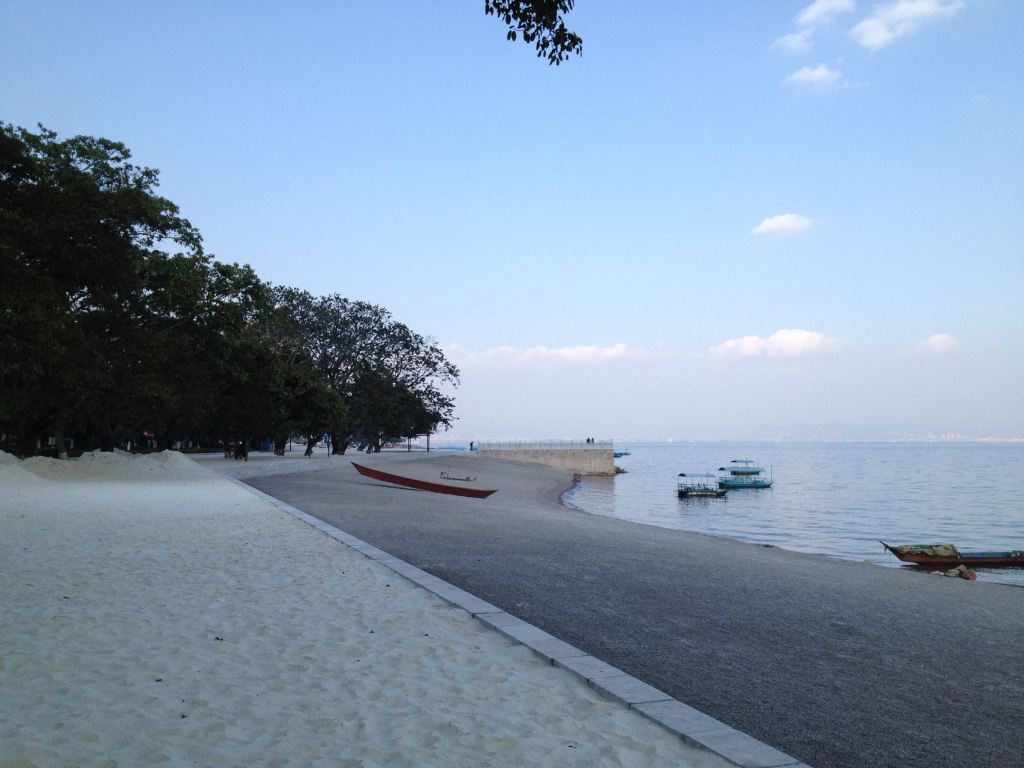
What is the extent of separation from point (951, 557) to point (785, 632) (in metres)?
18.9

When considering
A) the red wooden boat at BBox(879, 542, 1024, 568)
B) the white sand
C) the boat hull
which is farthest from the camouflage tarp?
the boat hull

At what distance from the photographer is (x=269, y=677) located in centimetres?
553

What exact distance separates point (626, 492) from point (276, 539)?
2039 inches

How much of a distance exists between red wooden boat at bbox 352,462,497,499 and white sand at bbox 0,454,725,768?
19.1 metres

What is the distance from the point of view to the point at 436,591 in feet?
29.1

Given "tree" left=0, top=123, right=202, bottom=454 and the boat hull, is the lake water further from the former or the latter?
"tree" left=0, top=123, right=202, bottom=454

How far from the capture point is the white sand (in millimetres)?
4223

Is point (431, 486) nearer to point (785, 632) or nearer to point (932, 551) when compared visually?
point (932, 551)

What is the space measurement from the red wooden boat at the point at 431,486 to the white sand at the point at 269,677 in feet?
62.8

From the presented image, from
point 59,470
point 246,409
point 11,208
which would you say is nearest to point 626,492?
point 246,409

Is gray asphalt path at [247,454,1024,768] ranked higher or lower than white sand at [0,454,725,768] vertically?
lower

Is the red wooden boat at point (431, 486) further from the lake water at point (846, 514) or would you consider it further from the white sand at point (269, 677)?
the white sand at point (269, 677)

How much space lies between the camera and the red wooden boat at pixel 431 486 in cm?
3003

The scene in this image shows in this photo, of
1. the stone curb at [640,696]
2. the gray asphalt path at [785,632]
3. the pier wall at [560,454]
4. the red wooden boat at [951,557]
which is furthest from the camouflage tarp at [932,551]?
the pier wall at [560,454]
